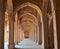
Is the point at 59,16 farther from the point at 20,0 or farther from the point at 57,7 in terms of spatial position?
the point at 20,0

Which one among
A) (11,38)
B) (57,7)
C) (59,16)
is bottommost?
(11,38)

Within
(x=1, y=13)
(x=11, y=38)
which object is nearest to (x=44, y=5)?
(x=11, y=38)

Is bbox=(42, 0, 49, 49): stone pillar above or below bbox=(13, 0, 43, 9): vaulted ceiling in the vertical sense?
below

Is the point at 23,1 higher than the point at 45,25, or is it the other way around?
the point at 23,1

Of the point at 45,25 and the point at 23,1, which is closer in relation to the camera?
the point at 45,25

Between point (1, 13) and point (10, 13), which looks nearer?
point (1, 13)

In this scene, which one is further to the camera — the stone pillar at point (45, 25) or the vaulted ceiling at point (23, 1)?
the vaulted ceiling at point (23, 1)

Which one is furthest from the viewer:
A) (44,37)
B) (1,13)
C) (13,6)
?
(13,6)

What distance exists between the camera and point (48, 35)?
1310 cm

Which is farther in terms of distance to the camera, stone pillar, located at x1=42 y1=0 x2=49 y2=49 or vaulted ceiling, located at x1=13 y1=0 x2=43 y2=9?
vaulted ceiling, located at x1=13 y1=0 x2=43 y2=9

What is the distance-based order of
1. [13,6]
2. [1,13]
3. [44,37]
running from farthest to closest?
1. [13,6]
2. [44,37]
3. [1,13]

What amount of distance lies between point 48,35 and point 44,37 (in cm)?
58

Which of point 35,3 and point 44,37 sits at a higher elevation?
point 35,3

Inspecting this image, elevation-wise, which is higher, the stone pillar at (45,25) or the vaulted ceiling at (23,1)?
the vaulted ceiling at (23,1)
